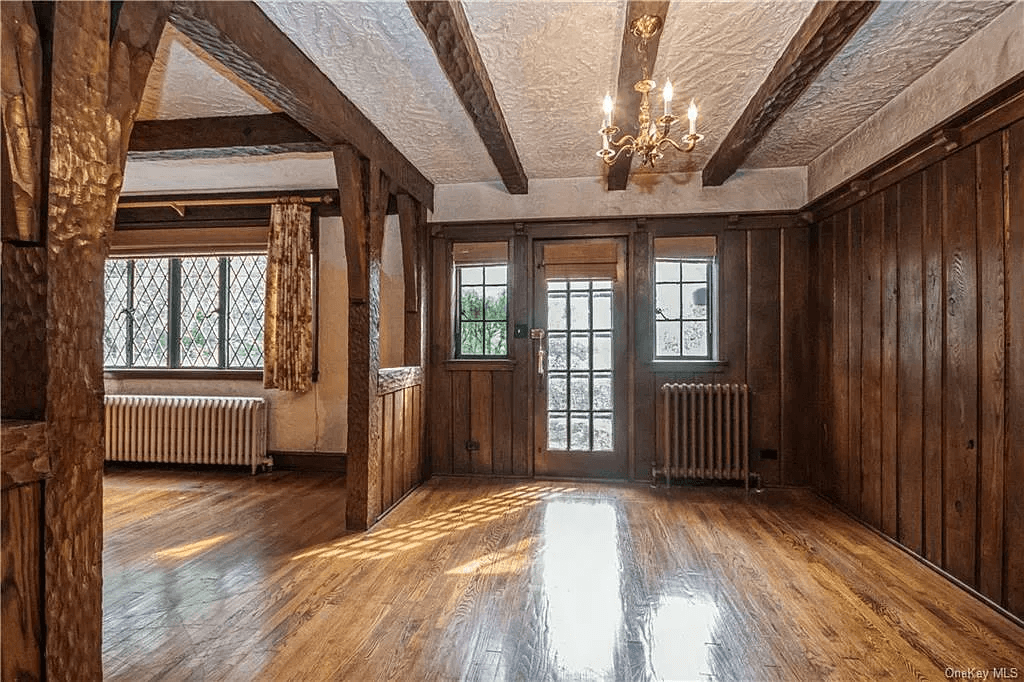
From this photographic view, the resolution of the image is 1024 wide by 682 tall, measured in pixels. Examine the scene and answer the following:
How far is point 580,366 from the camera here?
4480mm

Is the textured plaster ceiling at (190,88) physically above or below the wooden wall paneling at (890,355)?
above

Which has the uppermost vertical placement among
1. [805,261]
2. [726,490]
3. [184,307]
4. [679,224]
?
[679,224]

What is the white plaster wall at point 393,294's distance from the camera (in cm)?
462

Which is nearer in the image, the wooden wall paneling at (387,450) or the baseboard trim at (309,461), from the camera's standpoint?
the wooden wall paneling at (387,450)

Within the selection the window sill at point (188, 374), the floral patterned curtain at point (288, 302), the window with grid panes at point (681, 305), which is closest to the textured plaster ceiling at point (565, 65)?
the window with grid panes at point (681, 305)

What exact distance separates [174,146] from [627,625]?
3759 mm

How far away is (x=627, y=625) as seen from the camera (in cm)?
211

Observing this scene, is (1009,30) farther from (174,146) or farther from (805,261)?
(174,146)

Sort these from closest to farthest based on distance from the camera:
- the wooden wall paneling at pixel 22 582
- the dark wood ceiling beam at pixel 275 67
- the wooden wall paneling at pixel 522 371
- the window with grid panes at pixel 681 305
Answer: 1. the wooden wall paneling at pixel 22 582
2. the dark wood ceiling beam at pixel 275 67
3. the window with grid panes at pixel 681 305
4. the wooden wall paneling at pixel 522 371

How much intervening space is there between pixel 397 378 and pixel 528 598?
6.32ft

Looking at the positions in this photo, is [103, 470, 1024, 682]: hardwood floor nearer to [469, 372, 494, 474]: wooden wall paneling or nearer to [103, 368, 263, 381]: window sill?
[469, 372, 494, 474]: wooden wall paneling

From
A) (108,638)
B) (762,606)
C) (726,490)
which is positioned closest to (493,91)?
(762,606)

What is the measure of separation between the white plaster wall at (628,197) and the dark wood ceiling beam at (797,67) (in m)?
0.70

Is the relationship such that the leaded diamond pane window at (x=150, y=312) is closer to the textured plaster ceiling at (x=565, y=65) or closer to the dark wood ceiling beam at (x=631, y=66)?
the textured plaster ceiling at (x=565, y=65)
